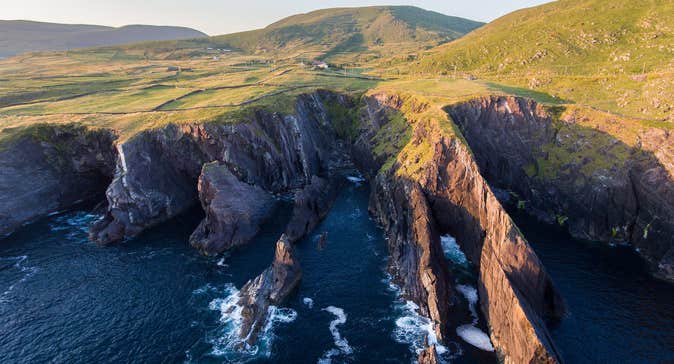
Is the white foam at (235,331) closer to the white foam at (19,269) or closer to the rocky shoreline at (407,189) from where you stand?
the rocky shoreline at (407,189)

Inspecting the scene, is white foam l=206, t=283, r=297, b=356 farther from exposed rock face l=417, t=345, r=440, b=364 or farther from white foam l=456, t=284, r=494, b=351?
white foam l=456, t=284, r=494, b=351

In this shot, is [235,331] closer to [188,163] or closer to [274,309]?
[274,309]

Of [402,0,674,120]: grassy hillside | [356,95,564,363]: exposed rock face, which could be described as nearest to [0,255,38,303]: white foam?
[356,95,564,363]: exposed rock face

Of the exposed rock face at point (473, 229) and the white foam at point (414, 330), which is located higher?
the exposed rock face at point (473, 229)

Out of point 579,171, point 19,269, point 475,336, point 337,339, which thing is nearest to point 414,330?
point 475,336

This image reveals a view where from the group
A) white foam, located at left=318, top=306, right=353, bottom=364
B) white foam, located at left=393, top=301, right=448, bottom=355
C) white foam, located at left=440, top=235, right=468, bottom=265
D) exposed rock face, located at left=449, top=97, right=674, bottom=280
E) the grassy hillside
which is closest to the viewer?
white foam, located at left=318, top=306, right=353, bottom=364

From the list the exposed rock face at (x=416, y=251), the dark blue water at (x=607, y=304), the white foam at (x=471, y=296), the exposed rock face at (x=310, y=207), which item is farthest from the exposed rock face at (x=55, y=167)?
the dark blue water at (x=607, y=304)
